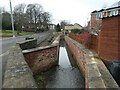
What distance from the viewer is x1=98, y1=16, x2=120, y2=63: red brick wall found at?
9234mm

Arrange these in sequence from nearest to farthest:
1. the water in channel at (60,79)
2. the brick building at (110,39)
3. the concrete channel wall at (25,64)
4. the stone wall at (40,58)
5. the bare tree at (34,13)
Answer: the concrete channel wall at (25,64)
the brick building at (110,39)
the water in channel at (60,79)
the stone wall at (40,58)
the bare tree at (34,13)

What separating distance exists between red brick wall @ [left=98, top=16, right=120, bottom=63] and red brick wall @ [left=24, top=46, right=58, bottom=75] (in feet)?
13.6

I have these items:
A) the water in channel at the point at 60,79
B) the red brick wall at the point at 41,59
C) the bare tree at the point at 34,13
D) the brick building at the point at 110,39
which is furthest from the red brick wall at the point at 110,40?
the bare tree at the point at 34,13

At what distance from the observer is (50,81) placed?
1085 centimetres

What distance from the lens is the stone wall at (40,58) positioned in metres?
10.9

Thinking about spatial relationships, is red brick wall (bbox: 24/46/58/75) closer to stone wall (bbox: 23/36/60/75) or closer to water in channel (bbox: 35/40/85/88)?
stone wall (bbox: 23/36/60/75)

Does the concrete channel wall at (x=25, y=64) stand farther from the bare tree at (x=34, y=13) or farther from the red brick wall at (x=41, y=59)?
the bare tree at (x=34, y=13)

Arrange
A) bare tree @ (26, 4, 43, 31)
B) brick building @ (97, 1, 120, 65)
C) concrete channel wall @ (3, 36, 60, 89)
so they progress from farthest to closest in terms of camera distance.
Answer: bare tree @ (26, 4, 43, 31) → brick building @ (97, 1, 120, 65) → concrete channel wall @ (3, 36, 60, 89)

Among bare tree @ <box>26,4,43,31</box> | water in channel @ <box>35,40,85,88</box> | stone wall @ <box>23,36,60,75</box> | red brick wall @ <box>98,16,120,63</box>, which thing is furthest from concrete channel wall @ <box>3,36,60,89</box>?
bare tree @ <box>26,4,43,31</box>

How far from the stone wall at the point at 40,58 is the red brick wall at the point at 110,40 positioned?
4132 mm

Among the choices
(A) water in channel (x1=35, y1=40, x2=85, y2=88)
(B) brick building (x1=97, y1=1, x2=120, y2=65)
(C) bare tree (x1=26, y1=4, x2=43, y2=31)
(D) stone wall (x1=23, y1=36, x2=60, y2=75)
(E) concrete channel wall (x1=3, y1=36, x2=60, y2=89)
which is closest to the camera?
(E) concrete channel wall (x1=3, y1=36, x2=60, y2=89)

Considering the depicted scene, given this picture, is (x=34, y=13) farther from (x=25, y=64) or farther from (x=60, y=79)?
(x=25, y=64)

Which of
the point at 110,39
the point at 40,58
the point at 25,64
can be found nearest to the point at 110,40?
the point at 110,39

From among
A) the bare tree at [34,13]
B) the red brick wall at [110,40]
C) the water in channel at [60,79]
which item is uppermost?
the bare tree at [34,13]
